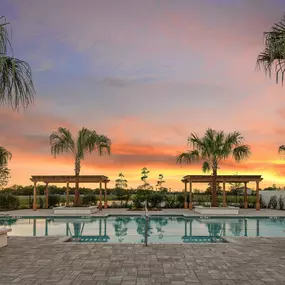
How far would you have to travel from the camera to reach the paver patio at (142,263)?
573 centimetres

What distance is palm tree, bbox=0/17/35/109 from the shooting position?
5.12m

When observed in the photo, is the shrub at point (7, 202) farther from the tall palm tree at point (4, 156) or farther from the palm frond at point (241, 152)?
the palm frond at point (241, 152)

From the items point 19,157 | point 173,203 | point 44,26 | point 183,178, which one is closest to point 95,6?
point 44,26

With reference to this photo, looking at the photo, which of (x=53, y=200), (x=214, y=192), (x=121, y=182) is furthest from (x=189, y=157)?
(x=121, y=182)

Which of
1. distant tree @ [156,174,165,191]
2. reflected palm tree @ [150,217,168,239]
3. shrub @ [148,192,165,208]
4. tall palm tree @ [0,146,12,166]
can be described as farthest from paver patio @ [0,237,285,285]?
distant tree @ [156,174,165,191]

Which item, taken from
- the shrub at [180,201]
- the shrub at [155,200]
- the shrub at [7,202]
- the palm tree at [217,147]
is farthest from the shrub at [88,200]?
the palm tree at [217,147]

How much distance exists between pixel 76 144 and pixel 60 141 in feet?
3.50

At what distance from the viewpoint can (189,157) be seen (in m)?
23.1

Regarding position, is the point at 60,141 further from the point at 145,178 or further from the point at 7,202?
the point at 145,178

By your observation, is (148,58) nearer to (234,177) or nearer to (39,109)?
(39,109)

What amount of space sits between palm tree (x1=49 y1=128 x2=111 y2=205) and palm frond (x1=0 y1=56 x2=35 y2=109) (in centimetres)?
1764

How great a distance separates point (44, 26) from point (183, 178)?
16020 millimetres

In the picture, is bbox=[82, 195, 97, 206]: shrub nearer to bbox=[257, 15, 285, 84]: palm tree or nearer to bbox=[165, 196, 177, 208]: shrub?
bbox=[165, 196, 177, 208]: shrub

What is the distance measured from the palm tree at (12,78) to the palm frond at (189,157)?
18215 millimetres
